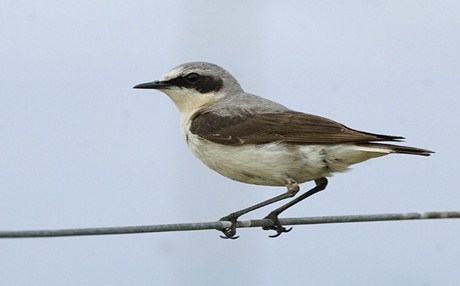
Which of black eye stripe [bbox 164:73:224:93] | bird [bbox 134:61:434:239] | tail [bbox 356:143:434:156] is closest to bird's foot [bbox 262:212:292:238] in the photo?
bird [bbox 134:61:434:239]

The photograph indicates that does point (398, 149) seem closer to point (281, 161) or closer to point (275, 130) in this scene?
point (281, 161)

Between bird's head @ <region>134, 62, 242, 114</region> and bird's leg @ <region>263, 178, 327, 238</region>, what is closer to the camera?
bird's leg @ <region>263, 178, 327, 238</region>

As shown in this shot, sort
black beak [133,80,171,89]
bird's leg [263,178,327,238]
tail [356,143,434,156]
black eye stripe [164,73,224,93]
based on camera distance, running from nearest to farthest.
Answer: tail [356,143,434,156]
bird's leg [263,178,327,238]
black beak [133,80,171,89]
black eye stripe [164,73,224,93]

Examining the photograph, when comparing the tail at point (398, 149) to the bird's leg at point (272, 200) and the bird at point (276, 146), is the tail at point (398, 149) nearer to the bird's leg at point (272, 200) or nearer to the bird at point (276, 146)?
the bird at point (276, 146)

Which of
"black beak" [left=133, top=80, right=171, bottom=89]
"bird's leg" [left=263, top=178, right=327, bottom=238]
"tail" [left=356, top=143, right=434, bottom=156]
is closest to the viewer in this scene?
"tail" [left=356, top=143, right=434, bottom=156]

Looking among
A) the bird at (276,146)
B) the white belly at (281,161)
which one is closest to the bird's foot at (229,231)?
the bird at (276,146)

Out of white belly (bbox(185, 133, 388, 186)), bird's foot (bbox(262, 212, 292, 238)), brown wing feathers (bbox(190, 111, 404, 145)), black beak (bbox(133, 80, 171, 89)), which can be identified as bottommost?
bird's foot (bbox(262, 212, 292, 238))

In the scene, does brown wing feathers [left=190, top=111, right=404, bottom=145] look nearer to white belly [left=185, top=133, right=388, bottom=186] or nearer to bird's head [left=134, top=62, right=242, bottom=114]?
white belly [left=185, top=133, right=388, bottom=186]

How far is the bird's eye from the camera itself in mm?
8203

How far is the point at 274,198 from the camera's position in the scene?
7.15m

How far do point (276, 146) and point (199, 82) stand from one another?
1443mm

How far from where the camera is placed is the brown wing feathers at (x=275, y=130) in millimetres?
6904

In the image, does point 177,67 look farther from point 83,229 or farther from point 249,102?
point 83,229

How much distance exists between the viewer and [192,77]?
823 centimetres
